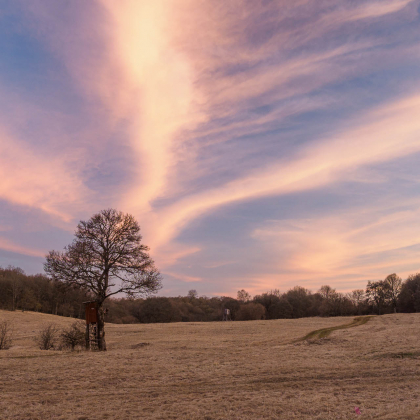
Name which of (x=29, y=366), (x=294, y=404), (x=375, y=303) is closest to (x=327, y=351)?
(x=294, y=404)

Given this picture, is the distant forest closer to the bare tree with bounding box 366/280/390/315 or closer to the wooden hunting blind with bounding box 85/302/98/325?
the bare tree with bounding box 366/280/390/315

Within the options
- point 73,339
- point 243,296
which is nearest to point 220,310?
point 243,296

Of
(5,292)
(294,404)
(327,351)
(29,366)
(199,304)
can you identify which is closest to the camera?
(294,404)

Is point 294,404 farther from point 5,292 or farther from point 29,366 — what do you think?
point 5,292

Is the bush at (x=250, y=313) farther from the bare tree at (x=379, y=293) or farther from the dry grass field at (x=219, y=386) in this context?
the dry grass field at (x=219, y=386)

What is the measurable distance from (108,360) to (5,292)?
293 ft

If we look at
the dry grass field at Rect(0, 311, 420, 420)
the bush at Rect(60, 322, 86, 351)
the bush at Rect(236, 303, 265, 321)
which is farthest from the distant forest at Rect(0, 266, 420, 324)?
the dry grass field at Rect(0, 311, 420, 420)

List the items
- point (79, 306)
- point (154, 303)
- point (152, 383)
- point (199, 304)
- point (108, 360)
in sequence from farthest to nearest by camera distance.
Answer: point (199, 304) < point (154, 303) < point (79, 306) < point (108, 360) < point (152, 383)

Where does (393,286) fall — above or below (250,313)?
above

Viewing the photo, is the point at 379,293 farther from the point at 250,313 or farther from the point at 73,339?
the point at 73,339

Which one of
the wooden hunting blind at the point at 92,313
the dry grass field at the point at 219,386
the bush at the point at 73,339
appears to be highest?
the wooden hunting blind at the point at 92,313

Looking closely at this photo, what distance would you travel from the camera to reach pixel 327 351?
70.0ft

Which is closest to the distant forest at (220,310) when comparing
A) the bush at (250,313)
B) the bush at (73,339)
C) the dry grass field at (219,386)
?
the bush at (250,313)

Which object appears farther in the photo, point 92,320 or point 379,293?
point 379,293
